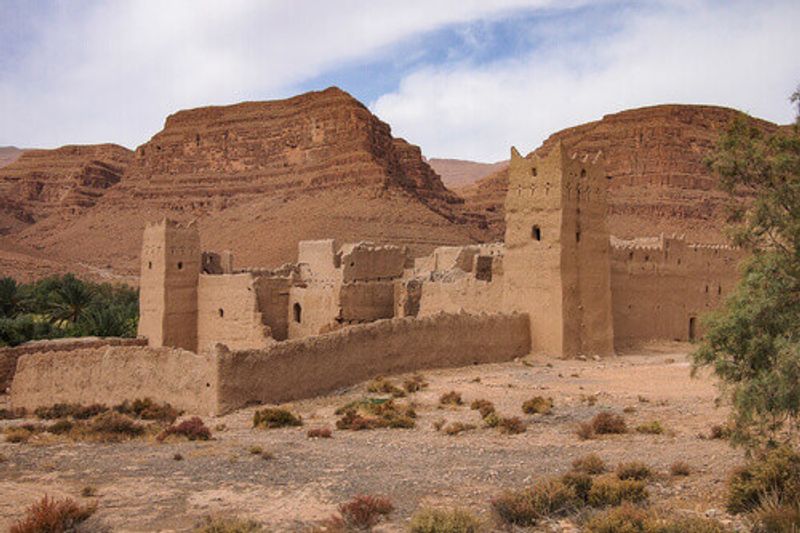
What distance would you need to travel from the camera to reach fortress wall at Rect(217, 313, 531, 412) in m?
16.7

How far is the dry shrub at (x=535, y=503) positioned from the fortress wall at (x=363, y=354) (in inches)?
335

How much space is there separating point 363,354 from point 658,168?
6995 centimetres

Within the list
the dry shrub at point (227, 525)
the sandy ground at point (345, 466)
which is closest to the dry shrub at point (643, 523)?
the sandy ground at point (345, 466)

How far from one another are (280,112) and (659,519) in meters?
90.0

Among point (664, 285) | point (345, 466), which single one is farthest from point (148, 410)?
point (664, 285)

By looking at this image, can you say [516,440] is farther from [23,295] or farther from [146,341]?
[23,295]

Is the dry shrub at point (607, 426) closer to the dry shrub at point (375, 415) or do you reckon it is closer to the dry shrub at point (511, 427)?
the dry shrub at point (511, 427)

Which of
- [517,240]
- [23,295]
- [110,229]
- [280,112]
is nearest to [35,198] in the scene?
[110,229]

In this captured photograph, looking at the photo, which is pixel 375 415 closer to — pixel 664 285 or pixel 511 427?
pixel 511 427

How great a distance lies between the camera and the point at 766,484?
888 cm

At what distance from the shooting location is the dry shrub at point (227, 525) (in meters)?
8.09

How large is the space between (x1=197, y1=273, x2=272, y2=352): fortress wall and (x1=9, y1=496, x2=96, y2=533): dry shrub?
49.7ft

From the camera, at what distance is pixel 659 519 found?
8.35 m

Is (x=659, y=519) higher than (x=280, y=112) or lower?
lower
